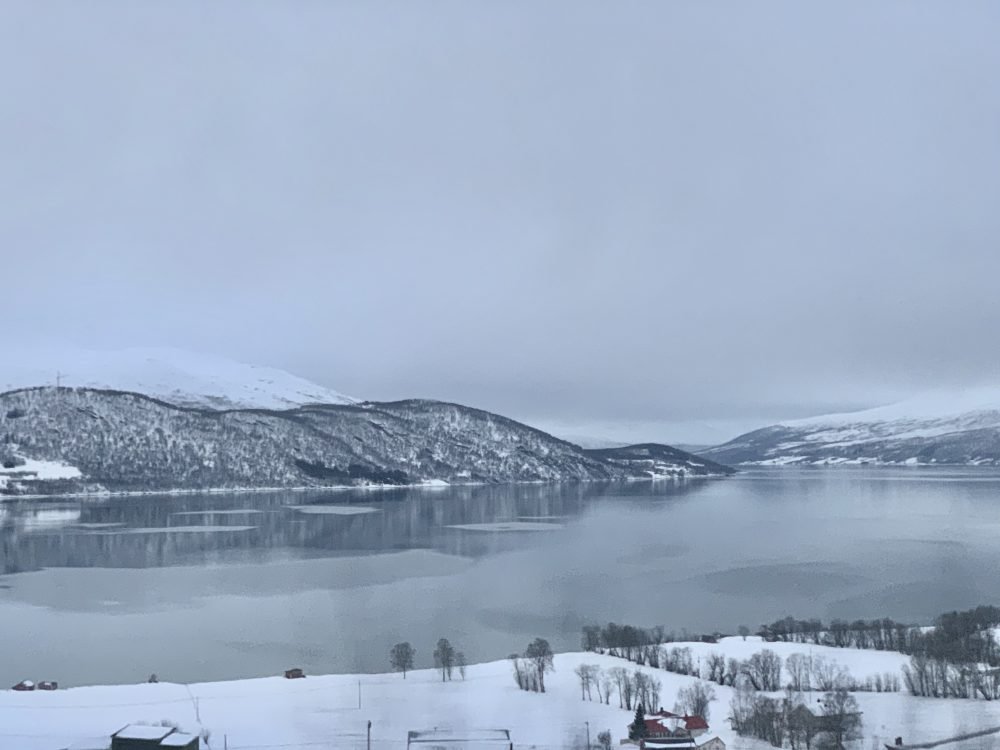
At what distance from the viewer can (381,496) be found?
61375 mm

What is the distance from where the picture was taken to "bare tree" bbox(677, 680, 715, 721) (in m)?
11.2

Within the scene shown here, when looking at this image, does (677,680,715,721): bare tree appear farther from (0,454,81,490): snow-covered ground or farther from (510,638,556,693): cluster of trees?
(0,454,81,490): snow-covered ground

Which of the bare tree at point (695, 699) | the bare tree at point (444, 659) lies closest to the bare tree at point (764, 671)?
the bare tree at point (695, 699)

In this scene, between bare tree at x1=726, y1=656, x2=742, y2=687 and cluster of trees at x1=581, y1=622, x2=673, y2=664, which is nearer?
bare tree at x1=726, y1=656, x2=742, y2=687

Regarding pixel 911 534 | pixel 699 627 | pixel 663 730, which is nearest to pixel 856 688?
pixel 663 730

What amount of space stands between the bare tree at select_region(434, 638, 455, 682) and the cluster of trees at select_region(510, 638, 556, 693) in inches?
38.1

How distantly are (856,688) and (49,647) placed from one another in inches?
540

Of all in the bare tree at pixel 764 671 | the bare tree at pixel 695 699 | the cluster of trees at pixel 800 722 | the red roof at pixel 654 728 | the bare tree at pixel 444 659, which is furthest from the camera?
the bare tree at pixel 444 659

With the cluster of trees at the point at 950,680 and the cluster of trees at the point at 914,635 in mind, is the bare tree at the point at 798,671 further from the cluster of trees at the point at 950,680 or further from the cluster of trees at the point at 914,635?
the cluster of trees at the point at 914,635

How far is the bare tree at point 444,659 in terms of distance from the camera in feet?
43.8

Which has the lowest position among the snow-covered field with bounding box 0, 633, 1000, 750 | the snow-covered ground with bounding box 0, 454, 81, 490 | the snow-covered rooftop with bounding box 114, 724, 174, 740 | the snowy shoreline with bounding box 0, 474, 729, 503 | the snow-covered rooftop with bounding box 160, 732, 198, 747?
the snow-covered field with bounding box 0, 633, 1000, 750

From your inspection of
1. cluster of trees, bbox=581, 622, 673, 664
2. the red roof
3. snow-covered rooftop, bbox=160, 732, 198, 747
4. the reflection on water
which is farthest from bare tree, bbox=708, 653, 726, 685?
the reflection on water

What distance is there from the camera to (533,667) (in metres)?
13.2

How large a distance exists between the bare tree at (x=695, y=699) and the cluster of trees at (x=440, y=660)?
10.8 feet
